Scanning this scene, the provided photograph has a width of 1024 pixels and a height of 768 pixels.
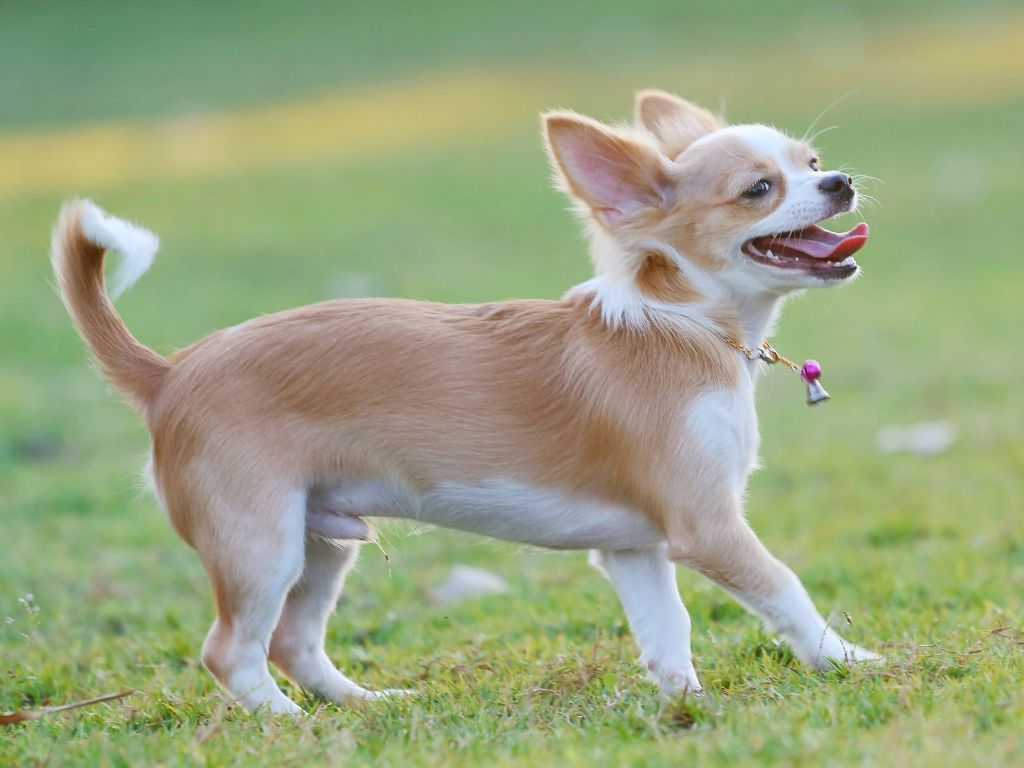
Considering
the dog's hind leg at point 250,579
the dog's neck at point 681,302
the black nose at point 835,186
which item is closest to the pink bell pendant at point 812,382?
the dog's neck at point 681,302

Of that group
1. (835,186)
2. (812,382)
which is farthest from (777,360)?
(835,186)

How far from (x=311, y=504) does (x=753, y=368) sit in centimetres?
135

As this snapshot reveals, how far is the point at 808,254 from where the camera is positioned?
4.34 meters

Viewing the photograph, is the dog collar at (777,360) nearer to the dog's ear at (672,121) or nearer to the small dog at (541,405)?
the small dog at (541,405)

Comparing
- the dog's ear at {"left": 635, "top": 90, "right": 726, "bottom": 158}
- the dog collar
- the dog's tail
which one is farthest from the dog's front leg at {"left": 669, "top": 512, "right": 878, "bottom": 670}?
the dog's tail

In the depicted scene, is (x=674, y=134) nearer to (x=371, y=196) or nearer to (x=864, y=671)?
(x=864, y=671)

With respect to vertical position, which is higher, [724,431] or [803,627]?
[724,431]

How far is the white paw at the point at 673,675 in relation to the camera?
4.02m

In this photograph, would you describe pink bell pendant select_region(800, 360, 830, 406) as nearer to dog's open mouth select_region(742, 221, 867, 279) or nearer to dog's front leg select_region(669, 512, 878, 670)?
dog's open mouth select_region(742, 221, 867, 279)

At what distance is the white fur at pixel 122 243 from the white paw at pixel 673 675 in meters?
1.81

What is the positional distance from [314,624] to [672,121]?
194cm

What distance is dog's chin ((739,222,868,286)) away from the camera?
4242 millimetres

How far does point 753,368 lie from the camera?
4.39 metres

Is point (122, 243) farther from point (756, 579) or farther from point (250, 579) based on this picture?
point (756, 579)
